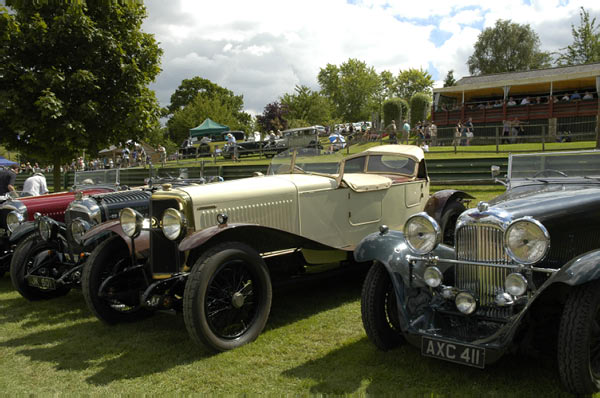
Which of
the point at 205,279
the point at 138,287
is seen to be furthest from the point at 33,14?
the point at 205,279

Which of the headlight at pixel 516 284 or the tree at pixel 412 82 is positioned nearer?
the headlight at pixel 516 284

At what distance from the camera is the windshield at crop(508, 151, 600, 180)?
17.3ft

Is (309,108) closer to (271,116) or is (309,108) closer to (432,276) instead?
(271,116)

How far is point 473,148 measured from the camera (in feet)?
62.2

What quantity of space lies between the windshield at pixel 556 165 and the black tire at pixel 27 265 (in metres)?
5.71

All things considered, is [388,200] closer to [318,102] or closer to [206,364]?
[206,364]

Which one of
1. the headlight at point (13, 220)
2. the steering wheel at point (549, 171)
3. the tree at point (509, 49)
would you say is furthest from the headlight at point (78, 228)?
the tree at point (509, 49)

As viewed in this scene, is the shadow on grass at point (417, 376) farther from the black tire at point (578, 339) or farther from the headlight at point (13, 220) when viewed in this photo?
the headlight at point (13, 220)

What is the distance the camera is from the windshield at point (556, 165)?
529cm

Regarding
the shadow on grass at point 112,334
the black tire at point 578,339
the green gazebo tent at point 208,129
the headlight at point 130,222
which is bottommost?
the shadow on grass at point 112,334

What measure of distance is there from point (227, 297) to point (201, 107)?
50344mm

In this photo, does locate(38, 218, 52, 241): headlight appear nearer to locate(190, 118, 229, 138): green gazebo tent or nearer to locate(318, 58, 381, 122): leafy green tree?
locate(190, 118, 229, 138): green gazebo tent

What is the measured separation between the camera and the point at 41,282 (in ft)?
18.7

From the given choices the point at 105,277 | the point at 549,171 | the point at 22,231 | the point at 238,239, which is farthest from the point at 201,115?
the point at 238,239
